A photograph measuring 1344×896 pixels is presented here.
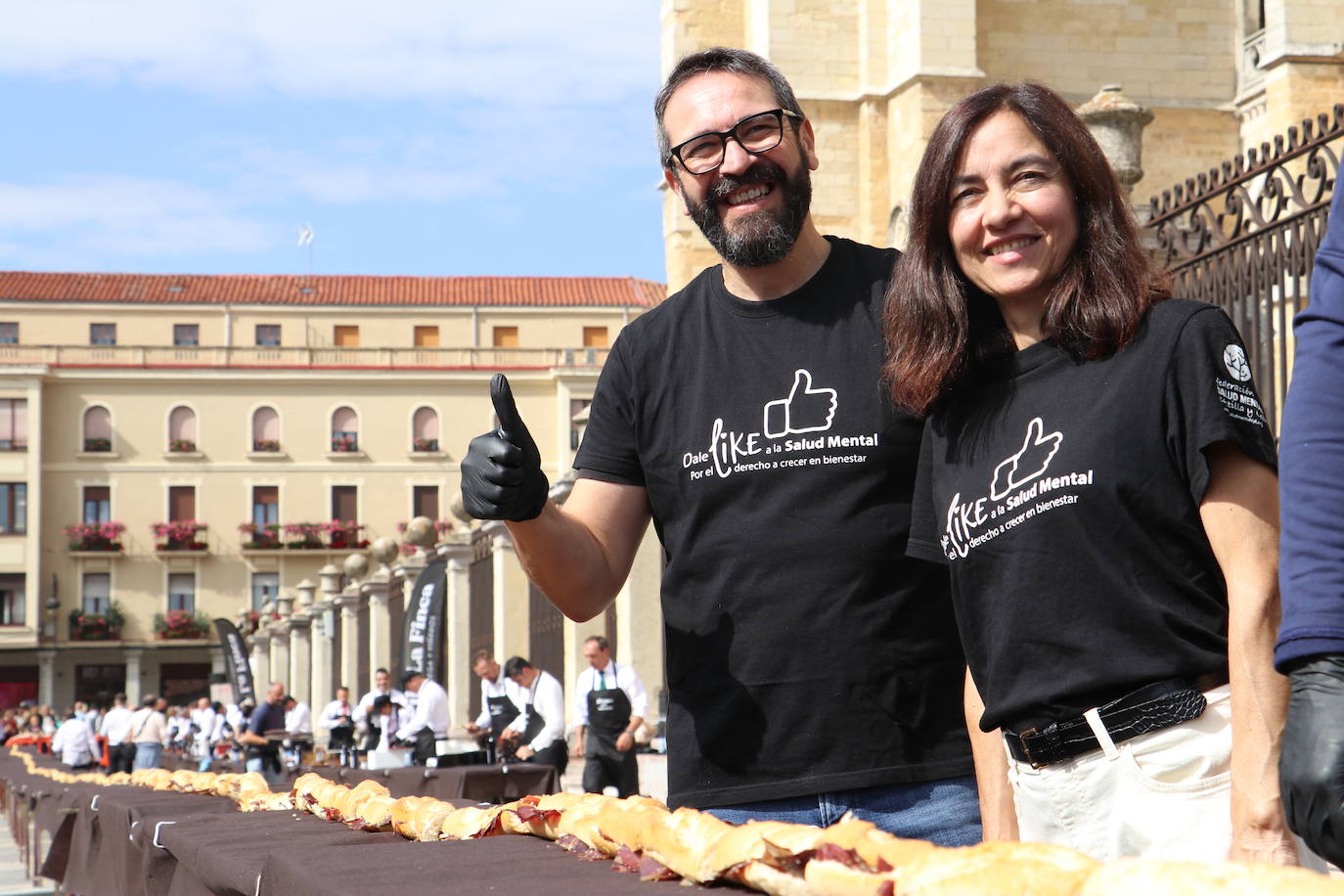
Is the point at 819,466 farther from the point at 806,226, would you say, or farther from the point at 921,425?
the point at 806,226

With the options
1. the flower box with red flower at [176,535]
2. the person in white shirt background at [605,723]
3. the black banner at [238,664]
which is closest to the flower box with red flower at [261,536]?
the flower box with red flower at [176,535]

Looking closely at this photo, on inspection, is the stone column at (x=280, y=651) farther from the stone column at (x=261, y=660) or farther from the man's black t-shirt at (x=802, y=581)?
the man's black t-shirt at (x=802, y=581)

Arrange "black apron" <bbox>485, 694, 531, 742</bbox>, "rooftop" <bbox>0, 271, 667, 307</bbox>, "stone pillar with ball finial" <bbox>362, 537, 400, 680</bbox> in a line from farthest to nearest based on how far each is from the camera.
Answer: "rooftop" <bbox>0, 271, 667, 307</bbox>
"stone pillar with ball finial" <bbox>362, 537, 400, 680</bbox>
"black apron" <bbox>485, 694, 531, 742</bbox>

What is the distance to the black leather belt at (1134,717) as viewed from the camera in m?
2.30

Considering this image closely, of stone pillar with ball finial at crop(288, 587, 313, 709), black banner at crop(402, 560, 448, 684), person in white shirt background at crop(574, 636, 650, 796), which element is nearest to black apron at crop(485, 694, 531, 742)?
person in white shirt background at crop(574, 636, 650, 796)

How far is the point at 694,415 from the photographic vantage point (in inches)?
121

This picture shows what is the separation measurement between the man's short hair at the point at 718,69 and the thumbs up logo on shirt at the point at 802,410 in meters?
0.51

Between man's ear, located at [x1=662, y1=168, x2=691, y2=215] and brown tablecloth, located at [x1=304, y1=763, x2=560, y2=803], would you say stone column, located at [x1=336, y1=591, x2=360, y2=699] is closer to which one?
A: brown tablecloth, located at [x1=304, y1=763, x2=560, y2=803]

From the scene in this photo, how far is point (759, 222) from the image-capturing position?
3.03 metres

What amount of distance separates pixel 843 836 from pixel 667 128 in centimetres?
181

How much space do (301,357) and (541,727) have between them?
46771 mm

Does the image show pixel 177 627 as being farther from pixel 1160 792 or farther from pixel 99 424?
pixel 1160 792

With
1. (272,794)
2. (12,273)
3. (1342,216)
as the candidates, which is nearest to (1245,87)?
(272,794)

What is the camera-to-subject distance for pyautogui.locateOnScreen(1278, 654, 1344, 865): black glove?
153 cm
